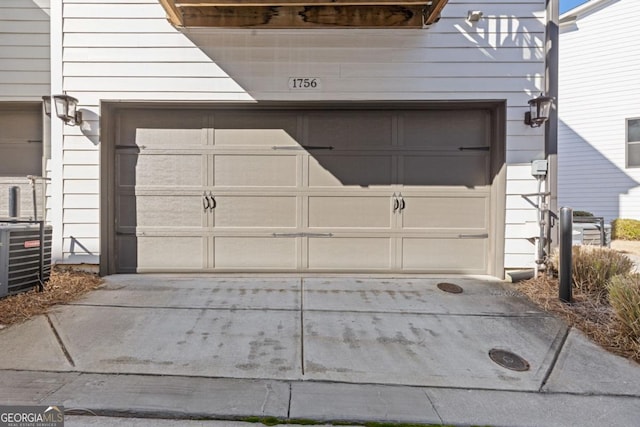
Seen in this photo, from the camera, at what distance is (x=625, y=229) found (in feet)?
24.1

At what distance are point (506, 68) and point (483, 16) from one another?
0.73m

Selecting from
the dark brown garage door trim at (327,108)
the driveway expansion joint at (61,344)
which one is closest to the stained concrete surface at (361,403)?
the driveway expansion joint at (61,344)

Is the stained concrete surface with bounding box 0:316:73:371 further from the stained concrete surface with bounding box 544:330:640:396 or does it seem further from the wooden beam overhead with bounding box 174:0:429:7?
the wooden beam overhead with bounding box 174:0:429:7

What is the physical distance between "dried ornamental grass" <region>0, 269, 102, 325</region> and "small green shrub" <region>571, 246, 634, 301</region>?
558 cm

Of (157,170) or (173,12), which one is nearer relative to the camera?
(173,12)

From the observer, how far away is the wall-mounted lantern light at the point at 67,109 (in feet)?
12.8

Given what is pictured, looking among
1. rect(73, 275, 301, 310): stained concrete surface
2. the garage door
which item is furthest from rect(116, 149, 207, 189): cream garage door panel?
rect(73, 275, 301, 310): stained concrete surface

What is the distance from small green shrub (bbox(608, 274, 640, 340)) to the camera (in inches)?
102

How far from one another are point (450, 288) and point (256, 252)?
2.53m

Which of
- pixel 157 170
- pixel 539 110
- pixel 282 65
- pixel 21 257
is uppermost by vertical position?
pixel 282 65

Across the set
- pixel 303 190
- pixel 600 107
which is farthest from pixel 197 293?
pixel 600 107

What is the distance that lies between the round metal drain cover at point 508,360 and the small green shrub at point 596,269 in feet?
5.60

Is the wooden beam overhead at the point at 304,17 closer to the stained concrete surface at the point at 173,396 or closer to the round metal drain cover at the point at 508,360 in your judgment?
the round metal drain cover at the point at 508,360

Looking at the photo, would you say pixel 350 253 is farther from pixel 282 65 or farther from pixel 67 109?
pixel 67 109
